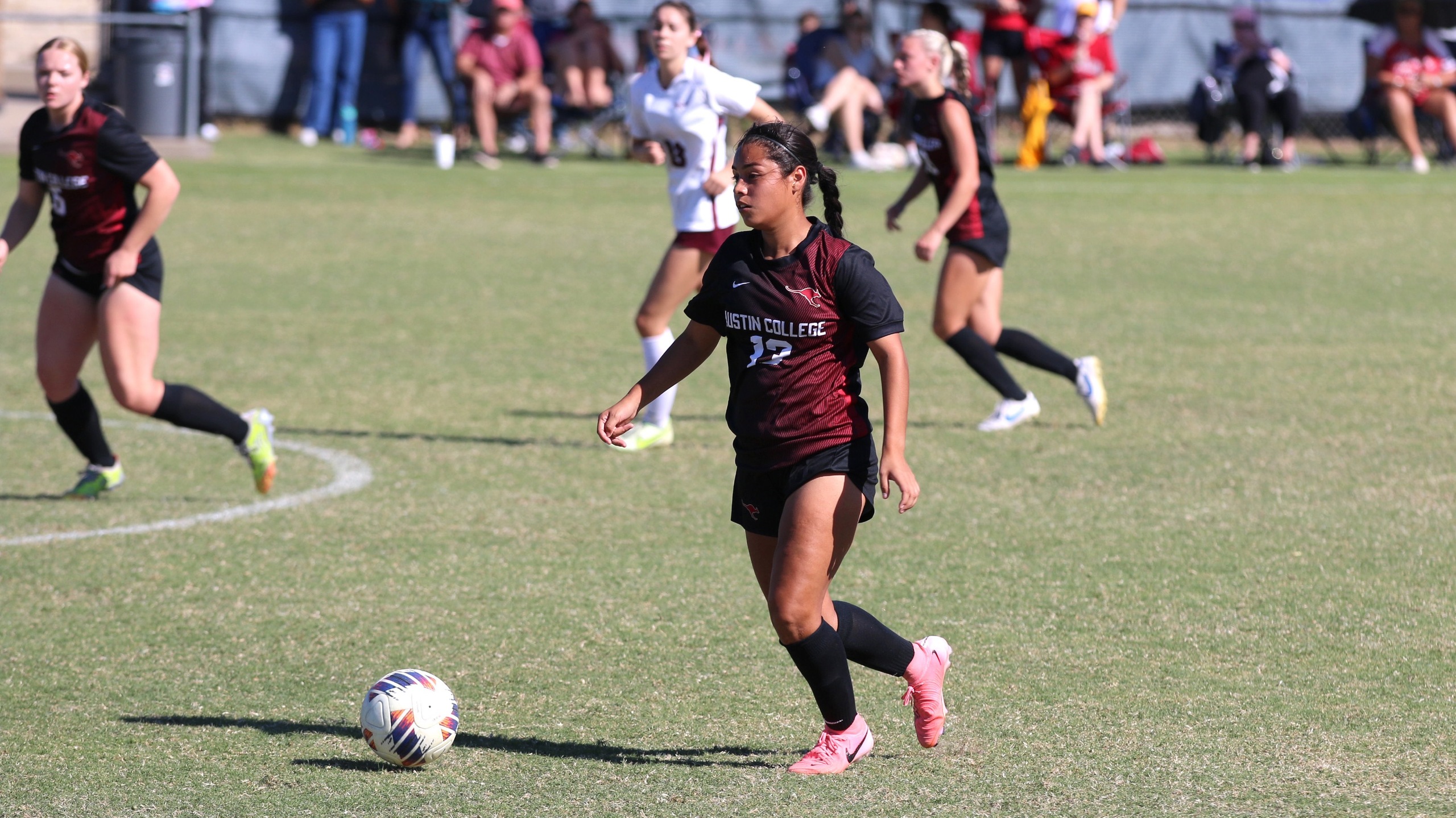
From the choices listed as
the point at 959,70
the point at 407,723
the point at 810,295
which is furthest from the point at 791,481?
the point at 959,70

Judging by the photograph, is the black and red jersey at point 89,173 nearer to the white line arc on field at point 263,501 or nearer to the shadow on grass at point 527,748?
the white line arc on field at point 263,501

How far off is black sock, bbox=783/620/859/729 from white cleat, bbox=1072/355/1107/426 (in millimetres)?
5171

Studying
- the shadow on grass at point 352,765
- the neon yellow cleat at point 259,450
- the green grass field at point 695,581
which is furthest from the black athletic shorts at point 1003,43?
the shadow on grass at point 352,765

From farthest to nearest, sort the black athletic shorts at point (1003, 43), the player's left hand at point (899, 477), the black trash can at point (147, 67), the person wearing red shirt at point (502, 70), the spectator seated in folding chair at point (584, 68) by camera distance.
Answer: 1. the black athletic shorts at point (1003, 43)
2. the spectator seated in folding chair at point (584, 68)
3. the person wearing red shirt at point (502, 70)
4. the black trash can at point (147, 67)
5. the player's left hand at point (899, 477)

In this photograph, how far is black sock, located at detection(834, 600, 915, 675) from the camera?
4895 mm

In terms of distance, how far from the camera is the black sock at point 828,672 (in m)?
4.69

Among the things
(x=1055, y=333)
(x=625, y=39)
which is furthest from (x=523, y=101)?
(x=1055, y=333)

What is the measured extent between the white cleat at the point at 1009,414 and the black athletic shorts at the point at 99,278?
433cm

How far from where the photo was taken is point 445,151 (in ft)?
73.7

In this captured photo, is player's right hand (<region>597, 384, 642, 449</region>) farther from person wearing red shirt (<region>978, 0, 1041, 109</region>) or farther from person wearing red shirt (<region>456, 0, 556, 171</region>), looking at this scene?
person wearing red shirt (<region>978, 0, 1041, 109</region>)

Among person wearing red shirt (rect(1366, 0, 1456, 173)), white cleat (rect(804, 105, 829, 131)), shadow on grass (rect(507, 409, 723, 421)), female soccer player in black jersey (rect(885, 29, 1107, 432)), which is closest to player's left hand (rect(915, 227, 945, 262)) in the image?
female soccer player in black jersey (rect(885, 29, 1107, 432))

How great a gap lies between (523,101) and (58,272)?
50.9 feet

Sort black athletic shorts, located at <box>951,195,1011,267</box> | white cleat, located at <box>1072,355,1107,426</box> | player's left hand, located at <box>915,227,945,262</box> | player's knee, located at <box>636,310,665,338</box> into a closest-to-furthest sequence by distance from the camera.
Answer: player's left hand, located at <box>915,227,945,262</box> < player's knee, located at <box>636,310,665,338</box> < black athletic shorts, located at <box>951,195,1011,267</box> < white cleat, located at <box>1072,355,1107,426</box>

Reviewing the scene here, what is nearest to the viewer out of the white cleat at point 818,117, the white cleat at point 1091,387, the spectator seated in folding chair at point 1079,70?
the white cleat at point 1091,387
